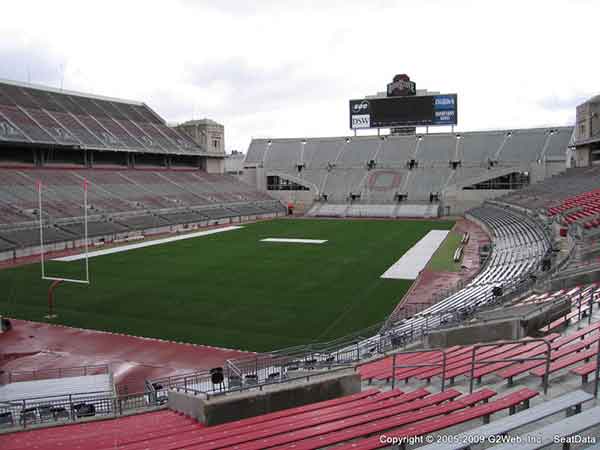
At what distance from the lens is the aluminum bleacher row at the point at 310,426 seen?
6621 mm

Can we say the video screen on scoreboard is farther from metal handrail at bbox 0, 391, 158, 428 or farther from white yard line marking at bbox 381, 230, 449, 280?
metal handrail at bbox 0, 391, 158, 428

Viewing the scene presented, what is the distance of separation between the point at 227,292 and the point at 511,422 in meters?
19.4

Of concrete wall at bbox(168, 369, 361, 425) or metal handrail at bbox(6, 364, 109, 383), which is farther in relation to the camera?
metal handrail at bbox(6, 364, 109, 383)

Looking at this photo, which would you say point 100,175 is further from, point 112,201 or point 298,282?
point 298,282

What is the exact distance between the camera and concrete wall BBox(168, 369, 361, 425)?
29.8ft

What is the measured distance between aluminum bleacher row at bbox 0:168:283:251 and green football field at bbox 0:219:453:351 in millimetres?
8002

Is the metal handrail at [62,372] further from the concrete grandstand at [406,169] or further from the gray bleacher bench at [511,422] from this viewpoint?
the concrete grandstand at [406,169]

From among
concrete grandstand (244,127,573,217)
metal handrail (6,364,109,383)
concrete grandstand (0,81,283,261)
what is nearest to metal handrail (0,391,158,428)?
metal handrail (6,364,109,383)

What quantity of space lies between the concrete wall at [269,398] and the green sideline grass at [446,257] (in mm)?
19745

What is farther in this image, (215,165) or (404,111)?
(215,165)

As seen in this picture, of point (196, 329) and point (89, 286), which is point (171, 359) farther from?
point (89, 286)

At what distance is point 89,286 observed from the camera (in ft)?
83.8

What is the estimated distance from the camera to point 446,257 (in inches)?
1280

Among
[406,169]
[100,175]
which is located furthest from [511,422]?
[406,169]
